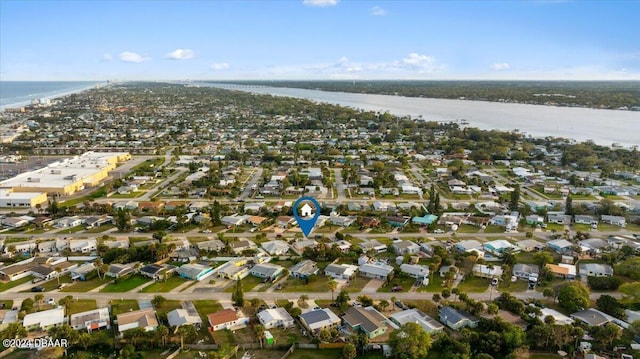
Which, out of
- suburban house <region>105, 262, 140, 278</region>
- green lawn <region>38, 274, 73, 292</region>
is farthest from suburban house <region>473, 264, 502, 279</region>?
green lawn <region>38, 274, 73, 292</region>

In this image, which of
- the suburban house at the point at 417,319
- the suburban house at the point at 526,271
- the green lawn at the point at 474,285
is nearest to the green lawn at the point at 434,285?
the green lawn at the point at 474,285

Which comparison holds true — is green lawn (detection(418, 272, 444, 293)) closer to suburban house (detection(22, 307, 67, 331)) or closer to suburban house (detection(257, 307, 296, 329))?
suburban house (detection(257, 307, 296, 329))

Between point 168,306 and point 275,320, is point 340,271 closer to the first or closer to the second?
point 275,320

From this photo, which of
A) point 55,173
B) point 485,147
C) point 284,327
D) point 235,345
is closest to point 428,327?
point 284,327

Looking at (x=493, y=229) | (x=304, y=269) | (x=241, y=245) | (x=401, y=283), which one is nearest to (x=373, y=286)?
(x=401, y=283)

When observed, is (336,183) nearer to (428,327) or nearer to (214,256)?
(214,256)
